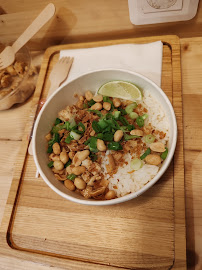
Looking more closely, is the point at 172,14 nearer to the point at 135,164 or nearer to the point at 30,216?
the point at 135,164

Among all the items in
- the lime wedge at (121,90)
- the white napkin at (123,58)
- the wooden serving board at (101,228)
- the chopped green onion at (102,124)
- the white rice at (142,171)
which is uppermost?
the white napkin at (123,58)

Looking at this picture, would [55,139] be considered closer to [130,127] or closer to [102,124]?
[102,124]

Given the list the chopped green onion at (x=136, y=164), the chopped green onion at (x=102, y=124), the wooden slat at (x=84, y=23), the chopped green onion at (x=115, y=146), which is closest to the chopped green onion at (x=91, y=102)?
the chopped green onion at (x=102, y=124)

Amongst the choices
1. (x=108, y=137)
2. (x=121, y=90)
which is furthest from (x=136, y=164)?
(x=121, y=90)

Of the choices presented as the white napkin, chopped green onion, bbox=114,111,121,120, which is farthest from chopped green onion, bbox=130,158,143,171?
the white napkin

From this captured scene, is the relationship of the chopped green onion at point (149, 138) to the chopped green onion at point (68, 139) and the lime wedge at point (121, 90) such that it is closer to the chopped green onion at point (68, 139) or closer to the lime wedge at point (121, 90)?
the lime wedge at point (121, 90)

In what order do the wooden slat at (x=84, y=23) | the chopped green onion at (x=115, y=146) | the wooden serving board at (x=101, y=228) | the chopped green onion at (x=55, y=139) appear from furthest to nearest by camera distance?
the wooden slat at (x=84, y=23) < the chopped green onion at (x=55, y=139) < the chopped green onion at (x=115, y=146) < the wooden serving board at (x=101, y=228)
